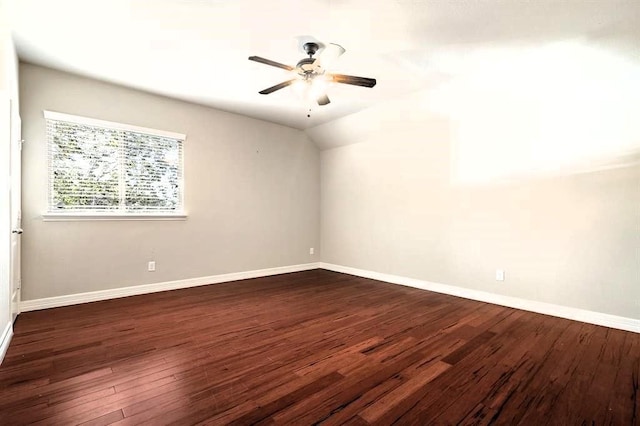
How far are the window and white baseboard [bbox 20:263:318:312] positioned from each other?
3.15 feet

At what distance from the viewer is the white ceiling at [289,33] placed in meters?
2.28

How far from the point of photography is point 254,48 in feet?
9.43

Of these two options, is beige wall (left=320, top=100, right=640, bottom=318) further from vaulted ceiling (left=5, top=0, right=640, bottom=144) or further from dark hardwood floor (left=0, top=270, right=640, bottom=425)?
vaulted ceiling (left=5, top=0, right=640, bottom=144)

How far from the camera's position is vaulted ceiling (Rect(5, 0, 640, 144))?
2.28 metres

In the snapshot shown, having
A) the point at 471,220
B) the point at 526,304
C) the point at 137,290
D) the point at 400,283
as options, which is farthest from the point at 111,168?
the point at 526,304

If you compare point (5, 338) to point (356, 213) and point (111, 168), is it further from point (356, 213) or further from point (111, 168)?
point (356, 213)

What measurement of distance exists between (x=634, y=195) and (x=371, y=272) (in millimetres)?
3294

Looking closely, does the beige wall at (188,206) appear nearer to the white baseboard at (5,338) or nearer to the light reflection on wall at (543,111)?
the white baseboard at (5,338)

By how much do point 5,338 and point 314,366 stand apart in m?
2.40

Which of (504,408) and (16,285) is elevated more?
(16,285)

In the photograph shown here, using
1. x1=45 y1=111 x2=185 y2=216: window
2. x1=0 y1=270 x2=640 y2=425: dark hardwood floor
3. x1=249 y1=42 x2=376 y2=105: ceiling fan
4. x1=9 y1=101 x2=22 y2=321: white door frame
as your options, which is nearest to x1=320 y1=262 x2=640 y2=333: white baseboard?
x1=0 y1=270 x2=640 y2=425: dark hardwood floor

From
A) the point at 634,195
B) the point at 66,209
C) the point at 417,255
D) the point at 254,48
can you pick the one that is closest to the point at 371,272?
the point at 417,255

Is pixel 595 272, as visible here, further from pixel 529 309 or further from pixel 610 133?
pixel 610 133

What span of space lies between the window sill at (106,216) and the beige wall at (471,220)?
2806 millimetres
